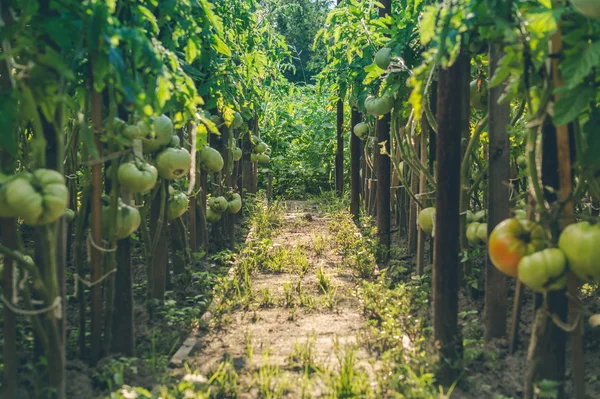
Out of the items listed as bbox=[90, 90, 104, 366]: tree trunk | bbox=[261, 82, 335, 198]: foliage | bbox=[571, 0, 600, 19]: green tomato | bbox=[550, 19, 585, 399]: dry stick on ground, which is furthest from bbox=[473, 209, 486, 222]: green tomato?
bbox=[261, 82, 335, 198]: foliage

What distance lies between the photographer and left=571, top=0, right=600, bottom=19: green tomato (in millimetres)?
2084

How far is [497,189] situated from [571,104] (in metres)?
1.34

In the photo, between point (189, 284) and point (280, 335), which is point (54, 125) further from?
point (189, 284)

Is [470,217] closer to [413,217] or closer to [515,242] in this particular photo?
[413,217]

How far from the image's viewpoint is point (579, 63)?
2.13m

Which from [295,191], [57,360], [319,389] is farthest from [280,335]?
[295,191]

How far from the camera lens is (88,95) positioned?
315 centimetres

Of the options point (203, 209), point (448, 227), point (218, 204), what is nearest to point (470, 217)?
point (448, 227)

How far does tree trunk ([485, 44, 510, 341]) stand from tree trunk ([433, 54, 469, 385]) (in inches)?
16.8

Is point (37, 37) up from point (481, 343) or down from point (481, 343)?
up

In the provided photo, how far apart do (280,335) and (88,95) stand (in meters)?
1.89

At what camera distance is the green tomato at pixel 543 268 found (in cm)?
223

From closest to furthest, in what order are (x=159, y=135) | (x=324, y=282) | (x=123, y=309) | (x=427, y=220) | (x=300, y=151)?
(x=123, y=309) → (x=159, y=135) → (x=427, y=220) → (x=324, y=282) → (x=300, y=151)

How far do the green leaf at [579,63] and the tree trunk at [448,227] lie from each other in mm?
921
